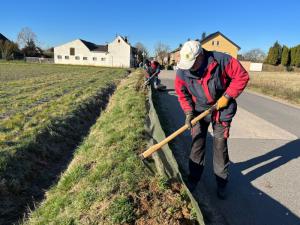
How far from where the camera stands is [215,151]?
14.7 feet

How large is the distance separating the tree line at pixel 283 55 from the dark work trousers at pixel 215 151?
238ft

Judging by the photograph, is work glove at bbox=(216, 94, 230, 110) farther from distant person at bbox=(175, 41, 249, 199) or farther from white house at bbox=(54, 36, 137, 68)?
white house at bbox=(54, 36, 137, 68)

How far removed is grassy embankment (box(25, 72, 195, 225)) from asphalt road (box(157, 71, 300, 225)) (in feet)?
1.75

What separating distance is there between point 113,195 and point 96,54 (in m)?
72.6

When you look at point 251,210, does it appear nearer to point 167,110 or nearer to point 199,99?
point 199,99

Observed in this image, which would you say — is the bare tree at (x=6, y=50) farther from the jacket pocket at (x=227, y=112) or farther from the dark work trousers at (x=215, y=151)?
Result: the jacket pocket at (x=227, y=112)

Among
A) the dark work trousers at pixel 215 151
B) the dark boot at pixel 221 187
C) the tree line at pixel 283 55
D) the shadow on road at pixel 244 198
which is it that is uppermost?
the tree line at pixel 283 55

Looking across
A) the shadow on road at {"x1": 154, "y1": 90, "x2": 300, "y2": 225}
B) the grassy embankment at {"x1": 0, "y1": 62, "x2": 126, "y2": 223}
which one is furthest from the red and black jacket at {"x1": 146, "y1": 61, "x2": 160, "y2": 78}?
the shadow on road at {"x1": 154, "y1": 90, "x2": 300, "y2": 225}

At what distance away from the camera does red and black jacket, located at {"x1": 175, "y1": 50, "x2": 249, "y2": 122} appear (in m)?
→ 3.97

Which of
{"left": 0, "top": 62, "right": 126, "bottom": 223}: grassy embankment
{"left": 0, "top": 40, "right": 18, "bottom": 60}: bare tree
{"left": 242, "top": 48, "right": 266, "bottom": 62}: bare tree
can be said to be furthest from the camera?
{"left": 242, "top": 48, "right": 266, "bottom": 62}: bare tree

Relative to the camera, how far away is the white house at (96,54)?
71.0 metres

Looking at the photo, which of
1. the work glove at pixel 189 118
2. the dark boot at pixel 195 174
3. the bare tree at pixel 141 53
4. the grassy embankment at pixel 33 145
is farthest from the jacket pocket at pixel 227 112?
the bare tree at pixel 141 53

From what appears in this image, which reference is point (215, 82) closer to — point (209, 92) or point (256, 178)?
point (209, 92)

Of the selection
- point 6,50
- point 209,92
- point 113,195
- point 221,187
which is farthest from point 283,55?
point 113,195
